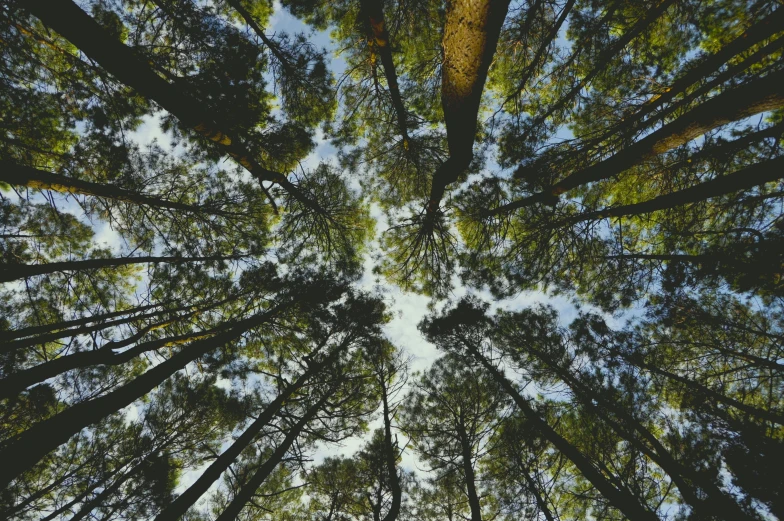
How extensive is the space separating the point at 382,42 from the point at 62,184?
538cm

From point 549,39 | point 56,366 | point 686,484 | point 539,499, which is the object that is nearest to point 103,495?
point 56,366

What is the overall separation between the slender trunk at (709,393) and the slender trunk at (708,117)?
16.6ft

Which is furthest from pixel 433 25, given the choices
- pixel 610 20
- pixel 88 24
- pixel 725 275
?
pixel 725 275

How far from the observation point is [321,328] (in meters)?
8.71

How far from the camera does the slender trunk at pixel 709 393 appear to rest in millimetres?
4808

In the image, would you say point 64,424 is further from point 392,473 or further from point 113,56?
point 392,473

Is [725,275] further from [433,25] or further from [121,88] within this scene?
[121,88]

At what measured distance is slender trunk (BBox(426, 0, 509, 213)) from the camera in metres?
2.65

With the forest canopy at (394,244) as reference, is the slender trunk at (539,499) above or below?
below

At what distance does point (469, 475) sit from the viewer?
636cm

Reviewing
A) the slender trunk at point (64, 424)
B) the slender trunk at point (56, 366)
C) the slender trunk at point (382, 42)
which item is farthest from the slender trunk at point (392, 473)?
the slender trunk at point (382, 42)

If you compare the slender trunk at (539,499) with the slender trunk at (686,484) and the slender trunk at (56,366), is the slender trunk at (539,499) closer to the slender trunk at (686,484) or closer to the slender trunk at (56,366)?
the slender trunk at (686,484)

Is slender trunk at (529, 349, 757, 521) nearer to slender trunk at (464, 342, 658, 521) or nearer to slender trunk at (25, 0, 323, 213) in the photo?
slender trunk at (464, 342, 658, 521)

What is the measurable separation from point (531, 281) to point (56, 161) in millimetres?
10656
